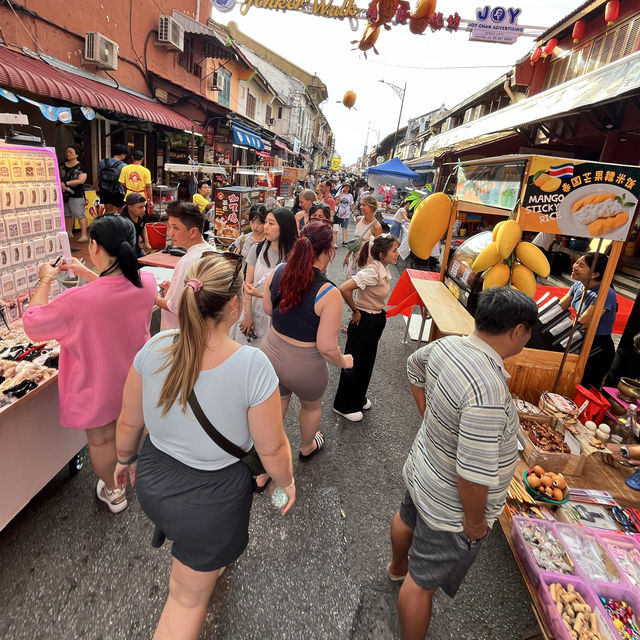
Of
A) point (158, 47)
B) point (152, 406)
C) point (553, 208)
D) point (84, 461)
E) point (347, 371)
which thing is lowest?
point (84, 461)

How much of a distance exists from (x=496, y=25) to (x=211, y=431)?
11729 millimetres

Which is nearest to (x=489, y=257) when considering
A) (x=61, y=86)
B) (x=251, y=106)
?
(x=61, y=86)

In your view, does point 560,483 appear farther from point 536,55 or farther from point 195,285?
point 536,55

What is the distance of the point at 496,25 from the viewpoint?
922 centimetres

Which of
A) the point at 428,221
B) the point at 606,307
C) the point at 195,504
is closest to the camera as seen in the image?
the point at 195,504

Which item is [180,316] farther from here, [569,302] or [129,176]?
[129,176]

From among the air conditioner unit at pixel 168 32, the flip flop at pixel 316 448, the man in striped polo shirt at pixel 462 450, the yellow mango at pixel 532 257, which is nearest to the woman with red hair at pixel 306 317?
the flip flop at pixel 316 448

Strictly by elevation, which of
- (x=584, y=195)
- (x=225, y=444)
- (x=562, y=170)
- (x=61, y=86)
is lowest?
(x=225, y=444)

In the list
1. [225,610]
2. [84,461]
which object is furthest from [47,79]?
[225,610]

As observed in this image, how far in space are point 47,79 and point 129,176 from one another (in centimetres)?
180

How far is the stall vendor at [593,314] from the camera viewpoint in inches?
132

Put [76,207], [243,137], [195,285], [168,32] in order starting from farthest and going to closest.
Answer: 1. [243,137]
2. [168,32]
3. [76,207]
4. [195,285]

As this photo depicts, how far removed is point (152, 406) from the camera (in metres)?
1.47

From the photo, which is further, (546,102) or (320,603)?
(546,102)
